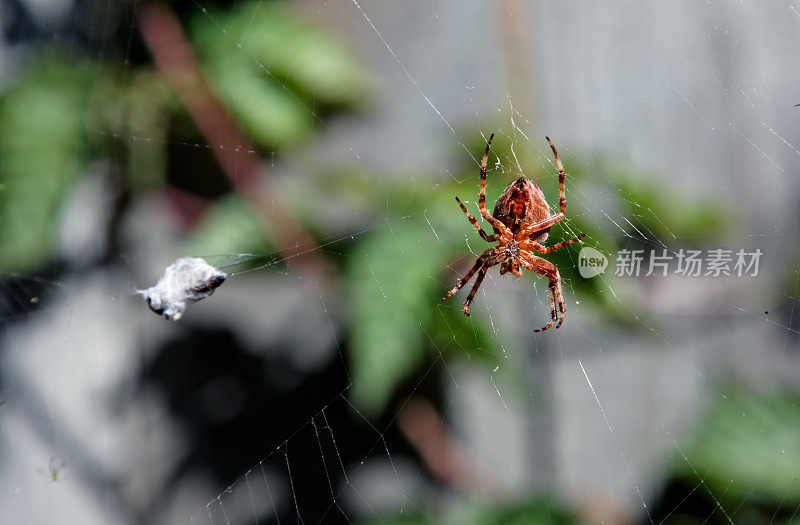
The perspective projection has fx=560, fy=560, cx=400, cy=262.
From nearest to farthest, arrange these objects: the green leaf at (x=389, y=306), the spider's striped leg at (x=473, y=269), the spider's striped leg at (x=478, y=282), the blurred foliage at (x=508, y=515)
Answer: the green leaf at (x=389, y=306) → the blurred foliage at (x=508, y=515) → the spider's striped leg at (x=473, y=269) → the spider's striped leg at (x=478, y=282)

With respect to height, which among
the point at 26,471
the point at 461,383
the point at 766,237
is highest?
the point at 766,237

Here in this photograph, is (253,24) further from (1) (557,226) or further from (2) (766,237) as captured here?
(2) (766,237)

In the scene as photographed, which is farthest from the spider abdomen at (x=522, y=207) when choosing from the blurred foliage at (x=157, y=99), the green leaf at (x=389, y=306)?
the blurred foliage at (x=157, y=99)

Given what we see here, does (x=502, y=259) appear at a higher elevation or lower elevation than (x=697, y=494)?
higher

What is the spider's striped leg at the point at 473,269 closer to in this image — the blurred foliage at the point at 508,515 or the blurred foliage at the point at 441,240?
the blurred foliage at the point at 441,240

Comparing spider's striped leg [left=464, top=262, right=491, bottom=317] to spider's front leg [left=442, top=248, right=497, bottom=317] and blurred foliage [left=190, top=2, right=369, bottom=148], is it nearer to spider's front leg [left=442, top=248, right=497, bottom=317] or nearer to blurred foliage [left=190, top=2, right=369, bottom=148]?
spider's front leg [left=442, top=248, right=497, bottom=317]

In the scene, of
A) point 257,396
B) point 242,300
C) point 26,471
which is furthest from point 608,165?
point 26,471

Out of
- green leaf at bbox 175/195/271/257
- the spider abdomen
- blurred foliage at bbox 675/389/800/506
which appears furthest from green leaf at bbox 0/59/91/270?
blurred foliage at bbox 675/389/800/506
